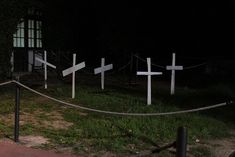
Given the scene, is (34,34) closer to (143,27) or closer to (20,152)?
(143,27)


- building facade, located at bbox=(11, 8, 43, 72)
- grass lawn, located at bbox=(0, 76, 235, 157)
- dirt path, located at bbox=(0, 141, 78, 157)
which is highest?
building facade, located at bbox=(11, 8, 43, 72)

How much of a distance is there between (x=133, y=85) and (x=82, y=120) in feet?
24.9

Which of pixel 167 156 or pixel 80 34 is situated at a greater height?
pixel 80 34

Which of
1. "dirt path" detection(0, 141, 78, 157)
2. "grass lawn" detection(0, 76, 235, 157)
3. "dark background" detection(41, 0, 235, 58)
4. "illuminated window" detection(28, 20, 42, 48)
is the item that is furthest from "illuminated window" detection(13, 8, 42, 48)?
"dirt path" detection(0, 141, 78, 157)

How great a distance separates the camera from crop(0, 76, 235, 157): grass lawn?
376 inches

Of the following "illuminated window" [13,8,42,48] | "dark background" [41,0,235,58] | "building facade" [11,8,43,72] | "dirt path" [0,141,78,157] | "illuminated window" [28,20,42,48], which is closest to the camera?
"dirt path" [0,141,78,157]

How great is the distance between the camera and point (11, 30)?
18.4 meters

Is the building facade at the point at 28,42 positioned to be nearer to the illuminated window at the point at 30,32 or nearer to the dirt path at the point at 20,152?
the illuminated window at the point at 30,32

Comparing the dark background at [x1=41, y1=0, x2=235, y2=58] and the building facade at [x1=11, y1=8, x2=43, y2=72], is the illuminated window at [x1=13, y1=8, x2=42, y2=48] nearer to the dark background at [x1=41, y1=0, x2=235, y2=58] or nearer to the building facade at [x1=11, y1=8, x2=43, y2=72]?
the building facade at [x1=11, y1=8, x2=43, y2=72]

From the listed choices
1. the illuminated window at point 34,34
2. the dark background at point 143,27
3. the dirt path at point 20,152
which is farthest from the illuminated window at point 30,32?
the dirt path at point 20,152

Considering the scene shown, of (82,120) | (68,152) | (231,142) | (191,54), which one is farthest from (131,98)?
(191,54)

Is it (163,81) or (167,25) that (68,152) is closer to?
(163,81)

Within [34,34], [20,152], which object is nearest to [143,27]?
[34,34]

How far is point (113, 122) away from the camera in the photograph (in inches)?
444
